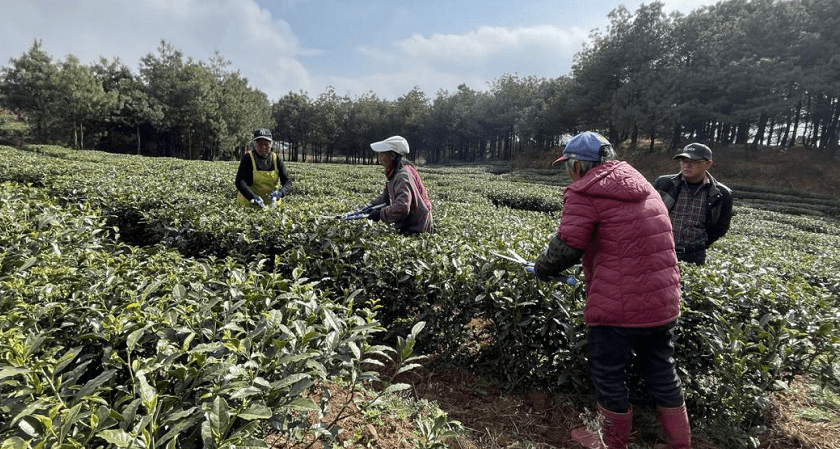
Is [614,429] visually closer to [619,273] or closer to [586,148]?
[619,273]

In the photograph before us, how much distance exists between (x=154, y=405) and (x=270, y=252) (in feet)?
9.34

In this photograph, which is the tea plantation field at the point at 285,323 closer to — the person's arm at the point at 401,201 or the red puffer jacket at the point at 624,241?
the person's arm at the point at 401,201

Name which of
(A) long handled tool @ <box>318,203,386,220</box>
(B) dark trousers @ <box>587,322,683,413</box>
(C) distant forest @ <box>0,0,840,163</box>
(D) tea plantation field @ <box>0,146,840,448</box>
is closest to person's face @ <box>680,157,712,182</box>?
(D) tea plantation field @ <box>0,146,840,448</box>

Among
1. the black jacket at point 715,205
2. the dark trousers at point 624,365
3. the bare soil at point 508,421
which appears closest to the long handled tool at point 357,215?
the bare soil at point 508,421

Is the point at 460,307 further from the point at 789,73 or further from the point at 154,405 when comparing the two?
the point at 789,73

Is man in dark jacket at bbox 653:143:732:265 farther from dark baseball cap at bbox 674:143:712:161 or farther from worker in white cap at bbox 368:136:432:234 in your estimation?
worker in white cap at bbox 368:136:432:234

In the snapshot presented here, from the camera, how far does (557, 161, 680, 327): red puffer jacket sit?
6.92 ft

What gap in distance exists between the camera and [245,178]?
5312mm

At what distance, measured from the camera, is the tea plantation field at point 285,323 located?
1201mm

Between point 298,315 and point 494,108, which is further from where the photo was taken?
point 494,108

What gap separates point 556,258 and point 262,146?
169 inches

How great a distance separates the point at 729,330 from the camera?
2.45m

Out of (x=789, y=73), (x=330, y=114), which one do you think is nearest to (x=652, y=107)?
(x=789, y=73)

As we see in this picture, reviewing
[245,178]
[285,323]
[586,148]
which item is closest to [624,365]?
[586,148]
